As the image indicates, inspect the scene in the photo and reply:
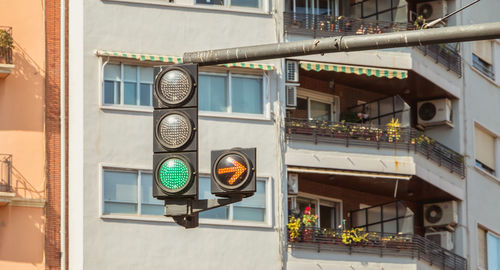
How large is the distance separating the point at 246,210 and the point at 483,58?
1105cm

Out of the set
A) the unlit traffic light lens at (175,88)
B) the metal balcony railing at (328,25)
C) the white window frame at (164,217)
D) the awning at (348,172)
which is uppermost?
the metal balcony railing at (328,25)

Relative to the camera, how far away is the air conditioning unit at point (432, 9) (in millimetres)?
37031

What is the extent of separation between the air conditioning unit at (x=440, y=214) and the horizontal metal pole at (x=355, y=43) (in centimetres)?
2408

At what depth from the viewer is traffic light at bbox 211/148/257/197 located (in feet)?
39.7

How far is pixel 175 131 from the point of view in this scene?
1204 cm

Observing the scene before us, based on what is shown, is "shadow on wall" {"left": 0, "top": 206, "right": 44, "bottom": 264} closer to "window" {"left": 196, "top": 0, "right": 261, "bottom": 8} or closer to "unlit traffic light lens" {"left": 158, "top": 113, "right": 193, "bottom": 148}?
"window" {"left": 196, "top": 0, "right": 261, "bottom": 8}

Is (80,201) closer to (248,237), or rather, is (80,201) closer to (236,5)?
(248,237)

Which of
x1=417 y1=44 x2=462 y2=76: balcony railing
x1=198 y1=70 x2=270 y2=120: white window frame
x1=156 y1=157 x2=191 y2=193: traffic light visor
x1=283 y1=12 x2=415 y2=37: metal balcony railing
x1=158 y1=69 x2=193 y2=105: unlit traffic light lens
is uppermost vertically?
x1=283 y1=12 x2=415 y2=37: metal balcony railing

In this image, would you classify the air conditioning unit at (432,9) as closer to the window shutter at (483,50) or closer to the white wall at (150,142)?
the window shutter at (483,50)

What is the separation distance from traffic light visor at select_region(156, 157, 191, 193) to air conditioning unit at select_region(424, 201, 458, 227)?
24.7 meters

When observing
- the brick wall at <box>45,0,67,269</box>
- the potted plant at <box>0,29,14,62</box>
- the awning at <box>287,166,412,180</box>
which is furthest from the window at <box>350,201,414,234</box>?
the potted plant at <box>0,29,14,62</box>

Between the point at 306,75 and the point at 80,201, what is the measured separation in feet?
24.7

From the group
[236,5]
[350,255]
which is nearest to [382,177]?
[350,255]

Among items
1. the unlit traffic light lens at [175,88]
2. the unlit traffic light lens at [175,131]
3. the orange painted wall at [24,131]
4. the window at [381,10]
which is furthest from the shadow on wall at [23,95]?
the unlit traffic light lens at [175,131]
